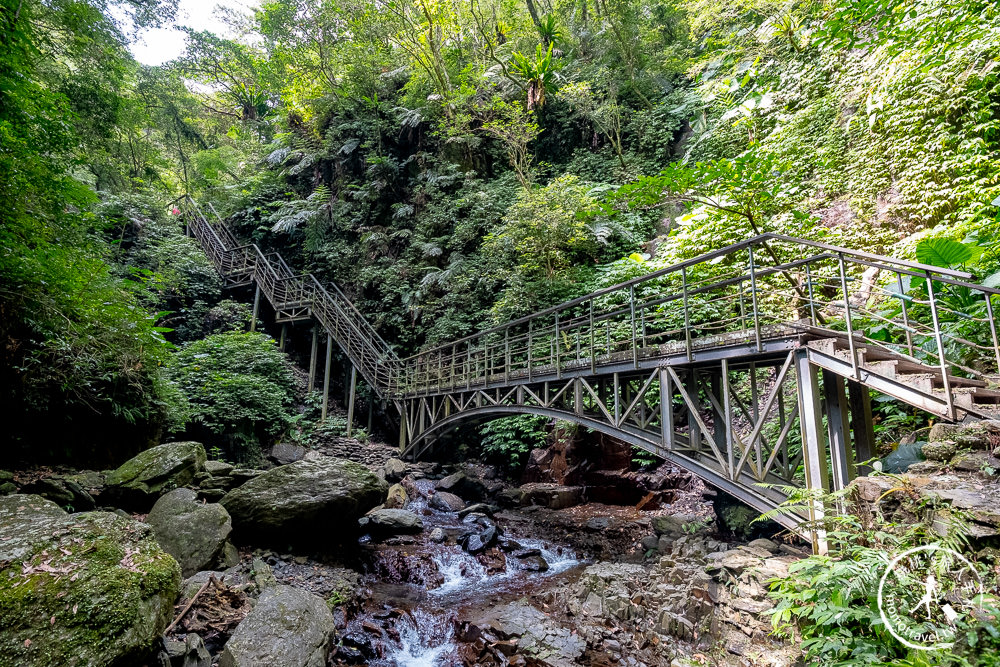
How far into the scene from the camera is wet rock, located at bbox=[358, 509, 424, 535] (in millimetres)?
8742

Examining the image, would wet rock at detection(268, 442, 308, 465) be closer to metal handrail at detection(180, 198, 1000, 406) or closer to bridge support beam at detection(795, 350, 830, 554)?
metal handrail at detection(180, 198, 1000, 406)

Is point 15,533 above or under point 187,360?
under

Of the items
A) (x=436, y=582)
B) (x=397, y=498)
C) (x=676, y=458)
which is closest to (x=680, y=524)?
(x=676, y=458)

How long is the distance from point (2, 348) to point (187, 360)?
23.4 feet

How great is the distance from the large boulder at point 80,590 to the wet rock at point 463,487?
886 centimetres

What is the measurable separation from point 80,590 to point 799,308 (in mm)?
7840

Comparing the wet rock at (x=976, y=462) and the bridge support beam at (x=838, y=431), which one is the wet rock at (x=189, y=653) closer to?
the bridge support beam at (x=838, y=431)

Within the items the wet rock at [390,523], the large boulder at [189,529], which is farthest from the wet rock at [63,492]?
the wet rock at [390,523]

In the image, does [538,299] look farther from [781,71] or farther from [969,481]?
[969,481]

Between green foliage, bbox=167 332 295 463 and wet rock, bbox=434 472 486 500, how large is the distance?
5082mm

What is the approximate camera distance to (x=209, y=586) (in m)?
4.85

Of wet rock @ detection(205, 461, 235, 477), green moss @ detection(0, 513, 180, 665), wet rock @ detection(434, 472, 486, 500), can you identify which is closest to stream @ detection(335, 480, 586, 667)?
wet rock @ detection(434, 472, 486, 500)

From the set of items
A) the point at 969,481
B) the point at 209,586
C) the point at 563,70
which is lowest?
the point at 209,586

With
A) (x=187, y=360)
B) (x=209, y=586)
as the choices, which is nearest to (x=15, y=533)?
(x=209, y=586)
